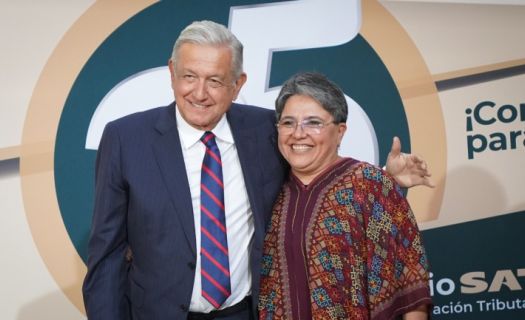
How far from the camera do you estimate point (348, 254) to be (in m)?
1.88

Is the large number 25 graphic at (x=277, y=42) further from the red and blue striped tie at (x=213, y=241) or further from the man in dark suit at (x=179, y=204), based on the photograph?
the red and blue striped tie at (x=213, y=241)

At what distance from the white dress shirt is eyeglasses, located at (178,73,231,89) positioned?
Answer: 0.47ft

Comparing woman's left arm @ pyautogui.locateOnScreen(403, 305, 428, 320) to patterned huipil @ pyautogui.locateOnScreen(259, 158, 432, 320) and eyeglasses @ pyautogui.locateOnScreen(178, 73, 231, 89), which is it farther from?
eyeglasses @ pyautogui.locateOnScreen(178, 73, 231, 89)

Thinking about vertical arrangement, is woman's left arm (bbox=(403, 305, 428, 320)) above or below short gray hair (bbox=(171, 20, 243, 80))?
below

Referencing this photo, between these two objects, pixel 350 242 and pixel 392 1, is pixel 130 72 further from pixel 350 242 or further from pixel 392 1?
pixel 350 242

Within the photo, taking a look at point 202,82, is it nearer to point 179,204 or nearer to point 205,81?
point 205,81

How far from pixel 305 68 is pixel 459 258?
1267 millimetres

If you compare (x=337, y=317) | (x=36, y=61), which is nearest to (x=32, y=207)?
(x=36, y=61)

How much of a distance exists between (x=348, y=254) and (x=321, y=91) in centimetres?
50

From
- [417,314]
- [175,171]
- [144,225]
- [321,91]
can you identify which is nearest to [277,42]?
[321,91]

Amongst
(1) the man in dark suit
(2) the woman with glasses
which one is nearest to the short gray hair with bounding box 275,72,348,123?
(2) the woman with glasses

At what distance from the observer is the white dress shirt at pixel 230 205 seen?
1.93 m

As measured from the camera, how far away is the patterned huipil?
187 cm

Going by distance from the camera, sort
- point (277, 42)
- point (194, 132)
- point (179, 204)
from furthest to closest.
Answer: point (277, 42) < point (194, 132) < point (179, 204)
